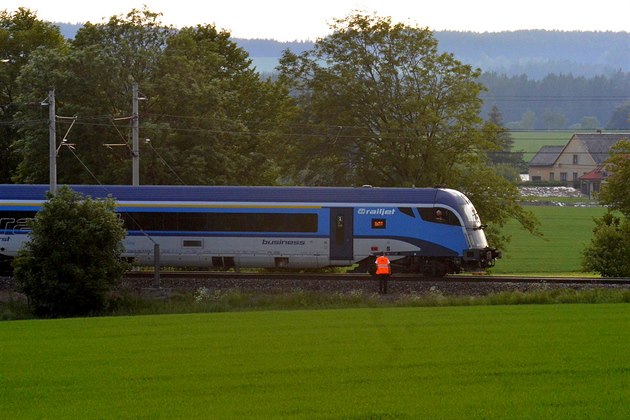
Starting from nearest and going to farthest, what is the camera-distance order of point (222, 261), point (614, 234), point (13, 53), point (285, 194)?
point (285, 194)
point (222, 261)
point (614, 234)
point (13, 53)

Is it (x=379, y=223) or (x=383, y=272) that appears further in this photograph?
(x=379, y=223)

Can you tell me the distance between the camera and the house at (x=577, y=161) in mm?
127000

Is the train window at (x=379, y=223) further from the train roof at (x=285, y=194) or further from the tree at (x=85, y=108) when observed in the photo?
the tree at (x=85, y=108)

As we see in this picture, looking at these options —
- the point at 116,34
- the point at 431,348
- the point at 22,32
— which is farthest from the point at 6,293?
the point at 22,32

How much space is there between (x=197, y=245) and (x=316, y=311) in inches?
379

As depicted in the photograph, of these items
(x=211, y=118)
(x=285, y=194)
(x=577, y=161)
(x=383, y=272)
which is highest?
(x=211, y=118)

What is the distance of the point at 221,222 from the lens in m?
36.3

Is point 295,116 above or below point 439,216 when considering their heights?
above

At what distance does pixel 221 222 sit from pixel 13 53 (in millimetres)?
31873

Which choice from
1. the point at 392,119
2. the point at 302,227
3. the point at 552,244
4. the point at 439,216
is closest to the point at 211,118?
the point at 392,119

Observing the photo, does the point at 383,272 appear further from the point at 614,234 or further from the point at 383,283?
the point at 614,234

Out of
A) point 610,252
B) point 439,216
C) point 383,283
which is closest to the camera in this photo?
point 383,283

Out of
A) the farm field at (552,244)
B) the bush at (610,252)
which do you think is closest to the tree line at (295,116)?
the bush at (610,252)

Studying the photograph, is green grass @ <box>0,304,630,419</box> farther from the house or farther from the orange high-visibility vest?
the house
